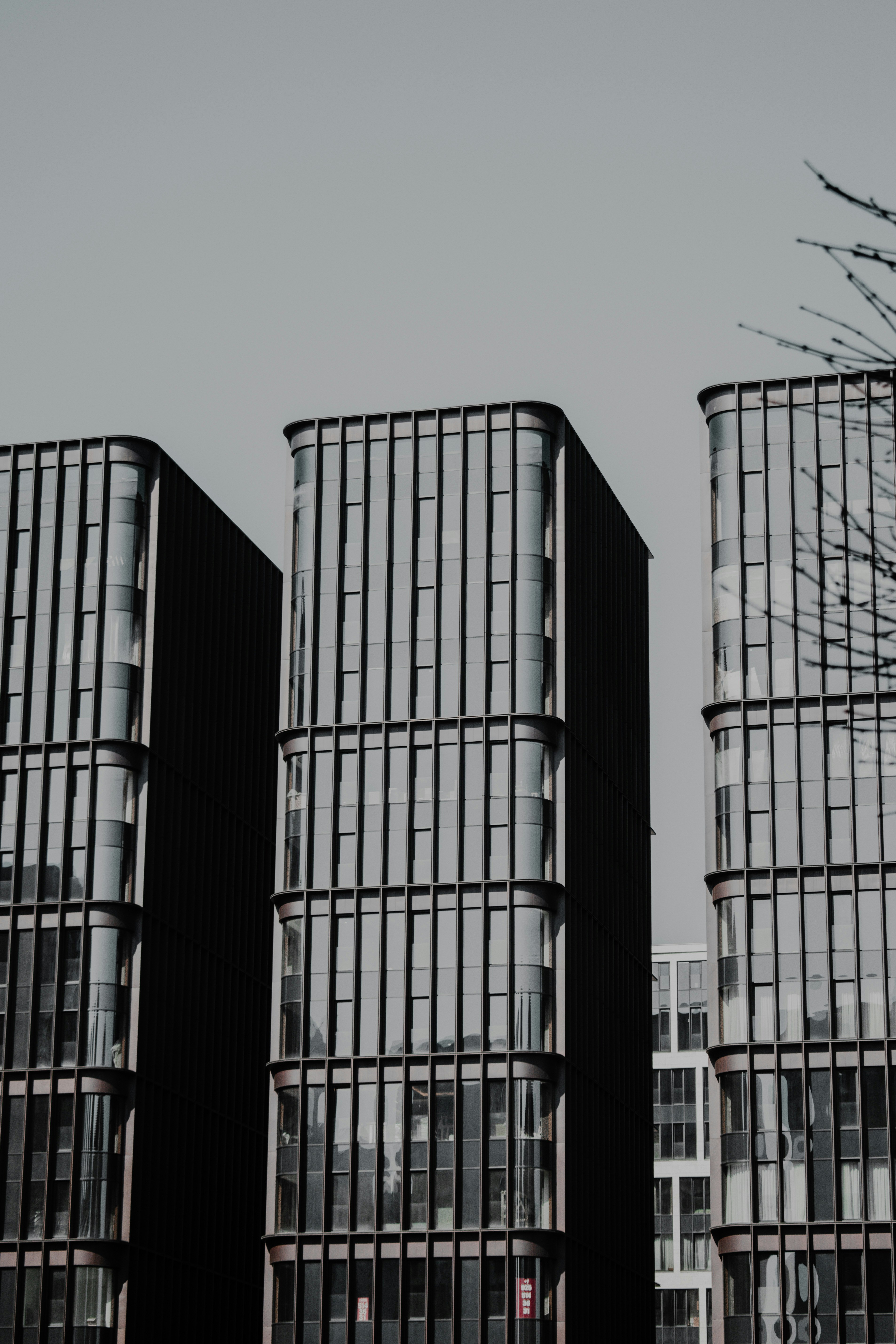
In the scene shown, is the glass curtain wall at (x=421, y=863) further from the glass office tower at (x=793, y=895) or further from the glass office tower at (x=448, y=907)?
the glass office tower at (x=793, y=895)

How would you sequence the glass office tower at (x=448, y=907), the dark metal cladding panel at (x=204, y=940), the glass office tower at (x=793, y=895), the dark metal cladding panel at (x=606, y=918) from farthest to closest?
the dark metal cladding panel at (x=204, y=940) → the dark metal cladding panel at (x=606, y=918) → the glass office tower at (x=448, y=907) → the glass office tower at (x=793, y=895)

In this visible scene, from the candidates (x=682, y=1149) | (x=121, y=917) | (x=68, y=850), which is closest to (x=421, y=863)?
(x=121, y=917)

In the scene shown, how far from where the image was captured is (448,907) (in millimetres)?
60344

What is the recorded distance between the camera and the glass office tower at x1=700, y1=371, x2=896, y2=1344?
2162 inches

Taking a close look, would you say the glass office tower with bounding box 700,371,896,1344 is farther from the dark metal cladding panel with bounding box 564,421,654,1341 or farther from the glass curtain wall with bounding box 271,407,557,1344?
the glass curtain wall with bounding box 271,407,557,1344

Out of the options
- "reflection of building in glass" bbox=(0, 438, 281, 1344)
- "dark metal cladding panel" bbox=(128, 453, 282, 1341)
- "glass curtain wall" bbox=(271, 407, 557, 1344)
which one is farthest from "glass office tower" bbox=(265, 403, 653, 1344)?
"reflection of building in glass" bbox=(0, 438, 281, 1344)

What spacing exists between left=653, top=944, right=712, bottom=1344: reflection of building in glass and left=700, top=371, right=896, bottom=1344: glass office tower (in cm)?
5896

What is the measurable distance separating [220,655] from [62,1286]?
2081cm

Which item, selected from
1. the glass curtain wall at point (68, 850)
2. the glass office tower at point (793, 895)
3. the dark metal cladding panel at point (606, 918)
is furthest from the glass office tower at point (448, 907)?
the glass curtain wall at point (68, 850)

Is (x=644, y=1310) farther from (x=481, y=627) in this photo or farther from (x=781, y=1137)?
(x=481, y=627)

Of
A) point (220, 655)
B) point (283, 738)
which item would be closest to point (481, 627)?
point (283, 738)

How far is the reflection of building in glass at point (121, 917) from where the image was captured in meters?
60.0

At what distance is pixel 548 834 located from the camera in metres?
61.2

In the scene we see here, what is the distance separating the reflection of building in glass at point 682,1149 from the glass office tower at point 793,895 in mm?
58959
